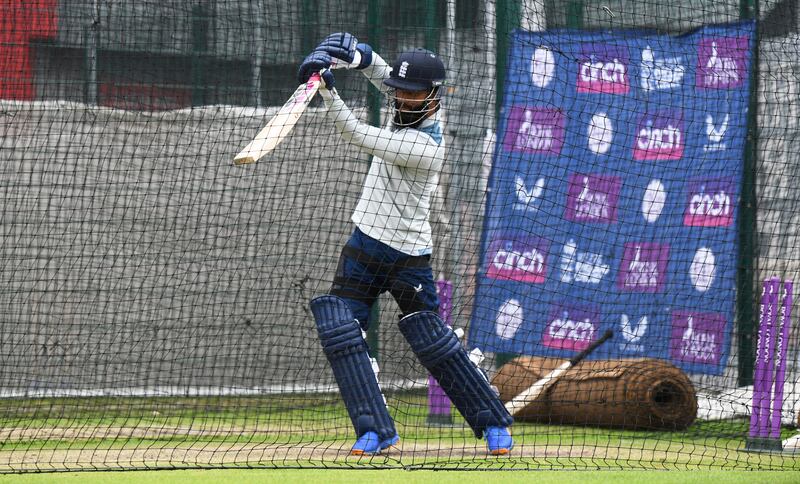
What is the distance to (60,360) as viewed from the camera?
6.99 metres

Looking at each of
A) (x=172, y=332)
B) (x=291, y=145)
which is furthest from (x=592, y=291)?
(x=172, y=332)

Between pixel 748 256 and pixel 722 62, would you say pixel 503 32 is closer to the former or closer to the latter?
pixel 722 62

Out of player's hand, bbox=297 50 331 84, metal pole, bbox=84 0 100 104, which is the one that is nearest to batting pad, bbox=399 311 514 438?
player's hand, bbox=297 50 331 84

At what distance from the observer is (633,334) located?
699 centimetres

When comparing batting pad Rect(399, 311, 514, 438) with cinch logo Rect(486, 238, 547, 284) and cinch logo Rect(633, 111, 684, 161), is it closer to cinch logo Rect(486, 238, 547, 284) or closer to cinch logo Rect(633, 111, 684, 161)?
cinch logo Rect(486, 238, 547, 284)

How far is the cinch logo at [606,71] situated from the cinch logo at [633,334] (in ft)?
4.66

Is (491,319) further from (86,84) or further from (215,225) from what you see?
(86,84)

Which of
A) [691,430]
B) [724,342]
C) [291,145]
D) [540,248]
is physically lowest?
[691,430]

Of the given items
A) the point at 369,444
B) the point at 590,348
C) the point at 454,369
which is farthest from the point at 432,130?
the point at 590,348

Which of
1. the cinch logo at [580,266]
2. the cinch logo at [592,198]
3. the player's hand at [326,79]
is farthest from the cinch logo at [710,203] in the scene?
the player's hand at [326,79]

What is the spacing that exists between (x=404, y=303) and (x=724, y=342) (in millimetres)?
2455

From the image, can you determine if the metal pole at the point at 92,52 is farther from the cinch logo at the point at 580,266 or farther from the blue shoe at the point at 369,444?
the blue shoe at the point at 369,444

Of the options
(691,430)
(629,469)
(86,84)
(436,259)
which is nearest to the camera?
(629,469)

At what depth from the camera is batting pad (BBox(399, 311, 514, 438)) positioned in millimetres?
5047
